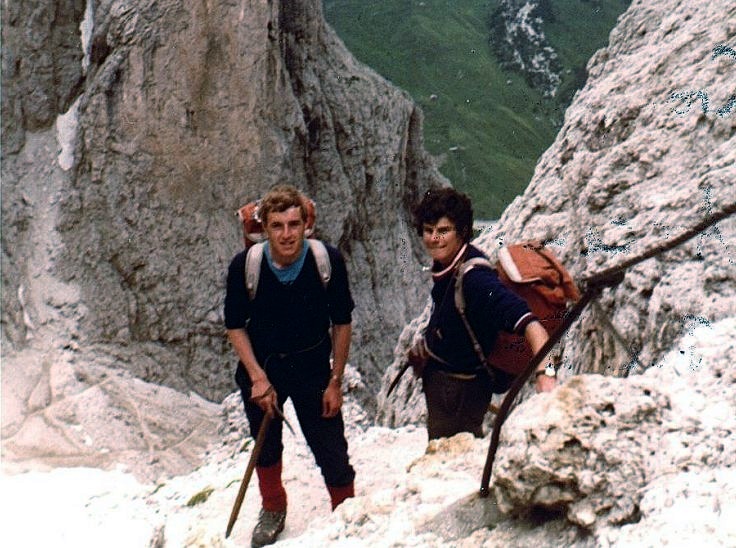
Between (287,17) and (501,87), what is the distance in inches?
1898

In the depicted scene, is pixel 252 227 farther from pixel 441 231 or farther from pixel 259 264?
pixel 441 231

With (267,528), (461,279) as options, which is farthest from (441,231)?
(267,528)

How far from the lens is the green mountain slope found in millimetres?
52281

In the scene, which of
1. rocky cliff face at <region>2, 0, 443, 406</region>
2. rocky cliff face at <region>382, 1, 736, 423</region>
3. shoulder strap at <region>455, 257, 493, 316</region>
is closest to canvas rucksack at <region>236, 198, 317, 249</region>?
shoulder strap at <region>455, 257, 493, 316</region>

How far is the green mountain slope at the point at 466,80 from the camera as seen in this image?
5228 cm

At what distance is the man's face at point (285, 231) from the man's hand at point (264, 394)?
737 mm

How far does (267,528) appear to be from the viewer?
12.9ft

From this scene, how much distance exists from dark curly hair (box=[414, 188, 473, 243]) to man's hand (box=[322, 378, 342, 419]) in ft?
3.70

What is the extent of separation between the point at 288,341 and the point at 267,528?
4.02 feet

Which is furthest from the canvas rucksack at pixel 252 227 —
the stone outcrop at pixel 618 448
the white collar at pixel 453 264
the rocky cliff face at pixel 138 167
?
the rocky cliff face at pixel 138 167

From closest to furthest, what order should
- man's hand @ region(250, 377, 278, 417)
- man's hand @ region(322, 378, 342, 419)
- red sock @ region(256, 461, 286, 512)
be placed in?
man's hand @ region(250, 377, 278, 417), man's hand @ region(322, 378, 342, 419), red sock @ region(256, 461, 286, 512)

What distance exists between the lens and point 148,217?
17.4 meters

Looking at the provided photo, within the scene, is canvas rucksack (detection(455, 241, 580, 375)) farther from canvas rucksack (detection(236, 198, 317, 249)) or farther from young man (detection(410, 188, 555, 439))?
canvas rucksack (detection(236, 198, 317, 249))

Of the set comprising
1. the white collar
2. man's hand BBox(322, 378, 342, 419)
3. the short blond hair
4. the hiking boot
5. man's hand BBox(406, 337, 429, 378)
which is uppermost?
the short blond hair
